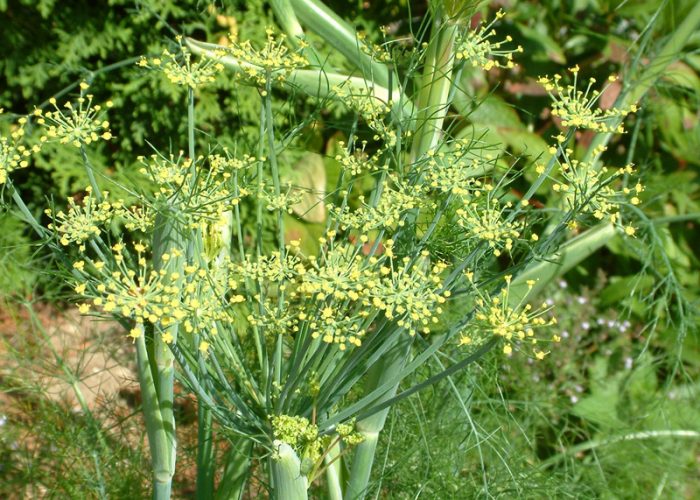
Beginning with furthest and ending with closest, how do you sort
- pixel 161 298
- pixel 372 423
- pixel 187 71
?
pixel 372 423
pixel 187 71
pixel 161 298

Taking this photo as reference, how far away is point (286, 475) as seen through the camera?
1049mm

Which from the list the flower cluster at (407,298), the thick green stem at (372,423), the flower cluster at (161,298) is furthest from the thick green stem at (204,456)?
the flower cluster at (407,298)

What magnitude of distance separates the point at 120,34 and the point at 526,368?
1.88 metres

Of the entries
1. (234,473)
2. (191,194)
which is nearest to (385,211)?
(191,194)

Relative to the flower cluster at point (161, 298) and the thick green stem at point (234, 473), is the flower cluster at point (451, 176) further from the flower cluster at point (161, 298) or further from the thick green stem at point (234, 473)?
the thick green stem at point (234, 473)

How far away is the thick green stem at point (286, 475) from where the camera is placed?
1.04 metres

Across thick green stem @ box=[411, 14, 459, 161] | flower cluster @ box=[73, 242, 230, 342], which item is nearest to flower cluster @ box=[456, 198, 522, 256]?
thick green stem @ box=[411, 14, 459, 161]

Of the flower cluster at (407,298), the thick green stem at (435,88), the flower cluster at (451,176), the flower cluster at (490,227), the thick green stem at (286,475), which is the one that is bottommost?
the thick green stem at (286,475)

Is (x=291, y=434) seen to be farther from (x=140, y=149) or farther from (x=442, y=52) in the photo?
(x=140, y=149)

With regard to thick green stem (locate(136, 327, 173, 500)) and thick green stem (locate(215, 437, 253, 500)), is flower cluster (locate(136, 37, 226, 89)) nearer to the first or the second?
thick green stem (locate(136, 327, 173, 500))

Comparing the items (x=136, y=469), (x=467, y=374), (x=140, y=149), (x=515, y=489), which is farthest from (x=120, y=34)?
(x=515, y=489)

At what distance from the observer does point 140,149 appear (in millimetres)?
3279

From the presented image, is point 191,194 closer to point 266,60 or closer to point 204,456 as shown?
point 266,60

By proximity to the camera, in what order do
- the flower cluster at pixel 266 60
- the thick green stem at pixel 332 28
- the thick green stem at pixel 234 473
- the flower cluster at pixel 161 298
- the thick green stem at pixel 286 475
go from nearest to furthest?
the flower cluster at pixel 161 298
the thick green stem at pixel 286 475
the flower cluster at pixel 266 60
the thick green stem at pixel 234 473
the thick green stem at pixel 332 28
